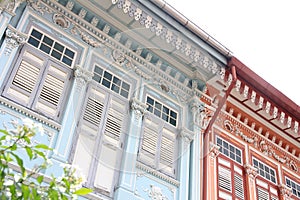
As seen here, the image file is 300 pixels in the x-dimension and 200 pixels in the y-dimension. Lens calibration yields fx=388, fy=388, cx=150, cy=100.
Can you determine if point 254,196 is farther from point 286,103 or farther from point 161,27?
point 161,27

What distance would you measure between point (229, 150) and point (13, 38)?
4.98 meters

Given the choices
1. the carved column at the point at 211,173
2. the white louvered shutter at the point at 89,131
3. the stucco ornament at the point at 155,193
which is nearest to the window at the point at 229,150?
the carved column at the point at 211,173

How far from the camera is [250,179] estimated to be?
8.39 meters

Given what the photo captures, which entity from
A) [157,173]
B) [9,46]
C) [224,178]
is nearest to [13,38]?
[9,46]

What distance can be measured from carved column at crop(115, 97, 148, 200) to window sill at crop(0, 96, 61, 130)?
1.27m

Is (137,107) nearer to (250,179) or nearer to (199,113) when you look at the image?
(199,113)

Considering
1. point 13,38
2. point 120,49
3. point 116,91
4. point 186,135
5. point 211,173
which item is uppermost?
point 120,49

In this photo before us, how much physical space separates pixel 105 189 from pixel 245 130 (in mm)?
4232

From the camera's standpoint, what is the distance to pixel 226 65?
8.01 m

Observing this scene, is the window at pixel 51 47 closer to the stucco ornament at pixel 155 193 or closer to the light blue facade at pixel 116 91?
the light blue facade at pixel 116 91

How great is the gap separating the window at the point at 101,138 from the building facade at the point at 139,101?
0.02 meters

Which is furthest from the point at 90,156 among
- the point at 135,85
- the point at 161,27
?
the point at 161,27

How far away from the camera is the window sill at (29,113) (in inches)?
215

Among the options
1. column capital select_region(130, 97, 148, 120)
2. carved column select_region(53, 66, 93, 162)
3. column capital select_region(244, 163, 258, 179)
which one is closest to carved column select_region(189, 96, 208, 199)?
column capital select_region(130, 97, 148, 120)
